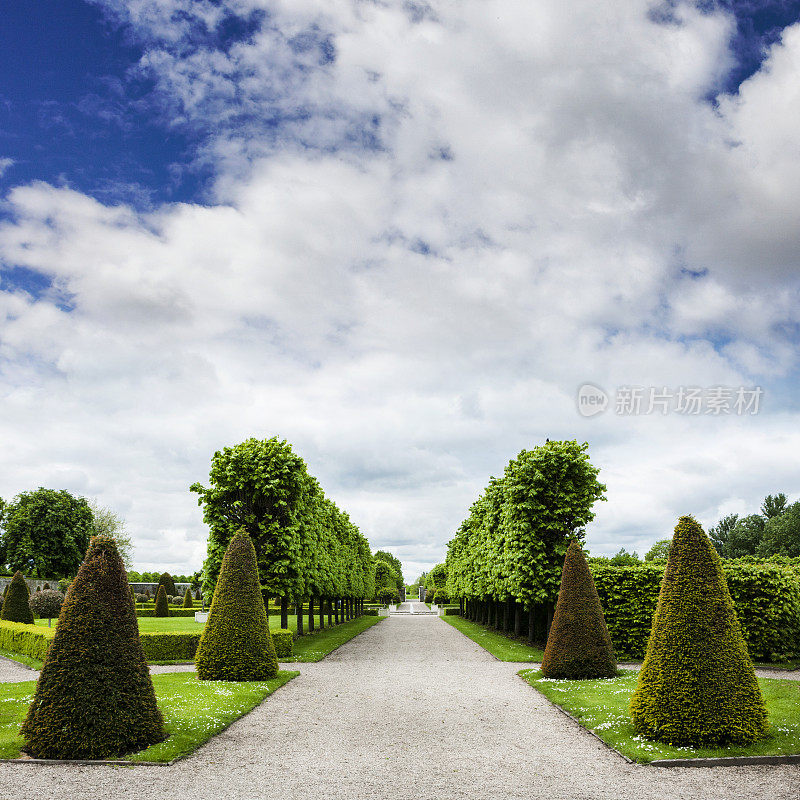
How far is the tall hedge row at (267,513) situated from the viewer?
26953 millimetres

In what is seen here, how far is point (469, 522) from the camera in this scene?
49.4m

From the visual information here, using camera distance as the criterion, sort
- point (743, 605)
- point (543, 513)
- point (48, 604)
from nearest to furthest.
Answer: point (743, 605) → point (543, 513) → point (48, 604)

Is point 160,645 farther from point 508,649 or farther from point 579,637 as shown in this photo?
point 579,637

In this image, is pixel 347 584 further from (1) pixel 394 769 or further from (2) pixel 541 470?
(1) pixel 394 769

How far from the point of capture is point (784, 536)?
77.9 metres

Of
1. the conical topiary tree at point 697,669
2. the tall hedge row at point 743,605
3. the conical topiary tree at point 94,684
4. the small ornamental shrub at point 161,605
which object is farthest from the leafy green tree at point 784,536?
the conical topiary tree at point 94,684

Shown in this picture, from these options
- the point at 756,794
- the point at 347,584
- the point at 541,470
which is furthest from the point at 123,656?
the point at 347,584

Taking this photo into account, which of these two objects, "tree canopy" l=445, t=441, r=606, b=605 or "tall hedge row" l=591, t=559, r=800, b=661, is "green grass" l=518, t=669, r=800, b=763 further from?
"tree canopy" l=445, t=441, r=606, b=605

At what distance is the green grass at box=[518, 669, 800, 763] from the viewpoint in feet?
33.6

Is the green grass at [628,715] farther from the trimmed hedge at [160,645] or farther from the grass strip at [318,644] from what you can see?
the trimmed hedge at [160,645]

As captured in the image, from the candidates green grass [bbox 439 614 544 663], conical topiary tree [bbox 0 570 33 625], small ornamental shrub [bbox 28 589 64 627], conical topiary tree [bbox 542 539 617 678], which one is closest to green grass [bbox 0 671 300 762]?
conical topiary tree [bbox 542 539 617 678]

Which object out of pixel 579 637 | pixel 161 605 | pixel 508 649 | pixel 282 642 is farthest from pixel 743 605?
pixel 161 605

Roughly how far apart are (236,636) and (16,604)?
21833 millimetres

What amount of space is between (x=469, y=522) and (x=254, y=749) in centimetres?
→ 3953
